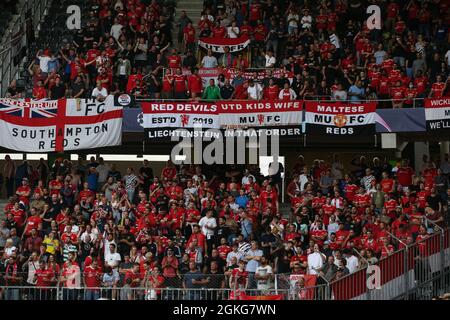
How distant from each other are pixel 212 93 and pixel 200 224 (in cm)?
428

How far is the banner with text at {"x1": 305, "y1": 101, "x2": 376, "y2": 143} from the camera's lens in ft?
89.3

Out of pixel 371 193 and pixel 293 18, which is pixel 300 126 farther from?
pixel 293 18

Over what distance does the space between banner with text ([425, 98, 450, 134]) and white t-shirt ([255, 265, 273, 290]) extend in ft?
23.2

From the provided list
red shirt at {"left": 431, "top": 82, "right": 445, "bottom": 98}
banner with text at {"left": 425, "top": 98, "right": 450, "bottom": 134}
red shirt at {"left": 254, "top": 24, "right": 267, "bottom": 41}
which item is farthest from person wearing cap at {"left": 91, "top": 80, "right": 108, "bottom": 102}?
red shirt at {"left": 431, "top": 82, "right": 445, "bottom": 98}

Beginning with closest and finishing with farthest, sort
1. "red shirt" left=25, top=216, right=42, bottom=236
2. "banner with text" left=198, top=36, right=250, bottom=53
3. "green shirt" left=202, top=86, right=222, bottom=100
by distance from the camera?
"red shirt" left=25, top=216, right=42, bottom=236
"green shirt" left=202, top=86, right=222, bottom=100
"banner with text" left=198, top=36, right=250, bottom=53

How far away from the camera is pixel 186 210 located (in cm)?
2583

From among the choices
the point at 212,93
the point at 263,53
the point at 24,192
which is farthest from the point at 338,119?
the point at 24,192

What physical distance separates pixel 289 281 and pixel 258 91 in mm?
8595

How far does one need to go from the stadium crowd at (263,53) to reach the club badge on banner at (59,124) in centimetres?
57

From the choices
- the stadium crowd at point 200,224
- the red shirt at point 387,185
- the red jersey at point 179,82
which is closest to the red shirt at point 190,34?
the red jersey at point 179,82

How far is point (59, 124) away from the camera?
1090 inches

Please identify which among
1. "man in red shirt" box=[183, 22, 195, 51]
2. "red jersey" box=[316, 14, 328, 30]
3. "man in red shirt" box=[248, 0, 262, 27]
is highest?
"man in red shirt" box=[248, 0, 262, 27]

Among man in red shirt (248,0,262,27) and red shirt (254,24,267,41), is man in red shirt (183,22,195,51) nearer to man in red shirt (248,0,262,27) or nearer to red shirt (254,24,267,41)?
man in red shirt (248,0,262,27)
